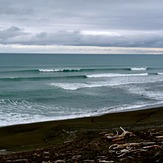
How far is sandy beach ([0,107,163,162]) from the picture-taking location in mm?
10289

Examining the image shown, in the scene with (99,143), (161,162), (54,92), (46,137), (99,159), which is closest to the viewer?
(161,162)

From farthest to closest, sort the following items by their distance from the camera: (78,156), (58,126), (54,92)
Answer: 1. (54,92)
2. (58,126)
3. (78,156)

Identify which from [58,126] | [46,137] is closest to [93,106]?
[58,126]

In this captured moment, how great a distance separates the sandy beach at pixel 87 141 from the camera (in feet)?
33.8

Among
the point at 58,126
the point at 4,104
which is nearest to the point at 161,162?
the point at 58,126

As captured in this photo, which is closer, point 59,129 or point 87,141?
point 87,141

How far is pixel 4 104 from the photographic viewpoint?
102ft

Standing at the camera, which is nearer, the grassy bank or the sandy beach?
the sandy beach

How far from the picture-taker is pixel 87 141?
47.3 feet

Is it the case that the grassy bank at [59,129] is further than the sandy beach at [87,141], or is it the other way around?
the grassy bank at [59,129]

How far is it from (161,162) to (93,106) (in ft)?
74.7

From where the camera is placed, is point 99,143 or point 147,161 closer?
point 147,161

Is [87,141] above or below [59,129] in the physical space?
above

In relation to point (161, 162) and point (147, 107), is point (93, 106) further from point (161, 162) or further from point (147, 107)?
point (161, 162)
